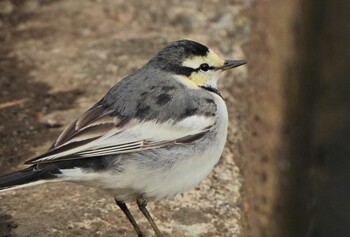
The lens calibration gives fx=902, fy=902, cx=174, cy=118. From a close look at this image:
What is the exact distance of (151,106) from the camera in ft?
17.4

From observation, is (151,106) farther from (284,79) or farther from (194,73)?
(284,79)

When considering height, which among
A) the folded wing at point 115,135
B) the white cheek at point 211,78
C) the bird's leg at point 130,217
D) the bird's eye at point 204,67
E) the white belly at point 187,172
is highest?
the bird's eye at point 204,67

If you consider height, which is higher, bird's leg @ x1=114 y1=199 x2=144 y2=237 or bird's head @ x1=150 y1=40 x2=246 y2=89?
bird's head @ x1=150 y1=40 x2=246 y2=89

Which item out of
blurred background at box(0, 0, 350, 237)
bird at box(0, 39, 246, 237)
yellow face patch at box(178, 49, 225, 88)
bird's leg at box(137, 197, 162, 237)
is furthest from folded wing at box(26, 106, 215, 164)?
blurred background at box(0, 0, 350, 237)

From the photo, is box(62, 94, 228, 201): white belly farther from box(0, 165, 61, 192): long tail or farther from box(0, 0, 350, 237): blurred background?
A: box(0, 0, 350, 237): blurred background

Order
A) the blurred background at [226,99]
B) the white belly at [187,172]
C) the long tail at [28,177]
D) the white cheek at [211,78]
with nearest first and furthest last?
the long tail at [28,177], the white belly at [187,172], the white cheek at [211,78], the blurred background at [226,99]

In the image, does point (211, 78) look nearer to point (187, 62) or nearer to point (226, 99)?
point (187, 62)

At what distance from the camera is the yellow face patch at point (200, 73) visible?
5676 millimetres

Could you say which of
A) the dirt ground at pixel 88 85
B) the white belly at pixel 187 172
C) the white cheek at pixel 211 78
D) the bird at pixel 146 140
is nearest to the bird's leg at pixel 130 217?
the bird at pixel 146 140

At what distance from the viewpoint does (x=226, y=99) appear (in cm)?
731

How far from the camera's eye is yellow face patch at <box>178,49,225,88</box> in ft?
18.6

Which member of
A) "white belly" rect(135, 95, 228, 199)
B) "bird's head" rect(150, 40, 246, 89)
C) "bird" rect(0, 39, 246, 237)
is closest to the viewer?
"bird" rect(0, 39, 246, 237)

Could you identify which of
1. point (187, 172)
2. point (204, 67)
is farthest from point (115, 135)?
point (204, 67)

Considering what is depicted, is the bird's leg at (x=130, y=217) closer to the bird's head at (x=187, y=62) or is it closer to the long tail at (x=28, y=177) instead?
the long tail at (x=28, y=177)
